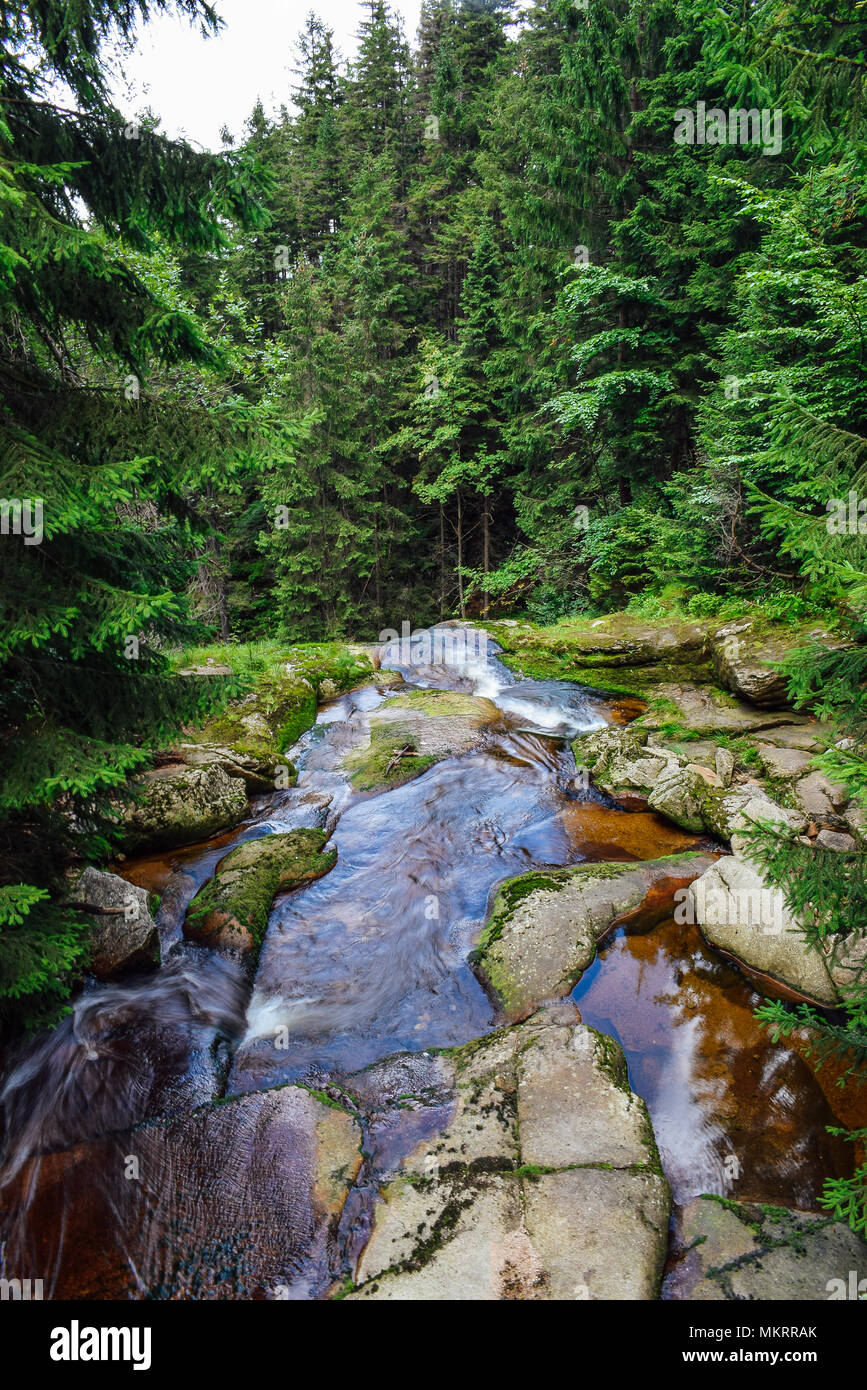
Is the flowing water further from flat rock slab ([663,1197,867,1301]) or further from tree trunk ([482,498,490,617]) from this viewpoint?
tree trunk ([482,498,490,617])

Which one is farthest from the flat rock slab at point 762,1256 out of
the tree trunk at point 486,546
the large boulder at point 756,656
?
the tree trunk at point 486,546

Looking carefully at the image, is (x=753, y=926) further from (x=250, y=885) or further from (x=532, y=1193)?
(x=250, y=885)

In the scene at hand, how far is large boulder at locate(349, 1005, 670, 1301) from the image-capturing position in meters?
3.10

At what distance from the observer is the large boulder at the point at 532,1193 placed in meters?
3.10

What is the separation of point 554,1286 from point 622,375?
52.0 ft

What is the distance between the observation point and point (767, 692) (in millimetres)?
9664

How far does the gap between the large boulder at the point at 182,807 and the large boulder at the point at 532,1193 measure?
15.7ft

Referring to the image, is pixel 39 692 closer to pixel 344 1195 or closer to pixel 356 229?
pixel 344 1195

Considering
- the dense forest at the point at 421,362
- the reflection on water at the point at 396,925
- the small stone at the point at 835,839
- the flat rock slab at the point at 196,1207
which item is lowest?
the flat rock slab at the point at 196,1207

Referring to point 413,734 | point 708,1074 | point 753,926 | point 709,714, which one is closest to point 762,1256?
point 708,1074

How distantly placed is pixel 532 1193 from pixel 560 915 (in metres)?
2.70

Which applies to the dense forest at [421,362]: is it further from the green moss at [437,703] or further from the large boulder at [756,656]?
the green moss at [437,703]

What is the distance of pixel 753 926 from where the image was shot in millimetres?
5574
